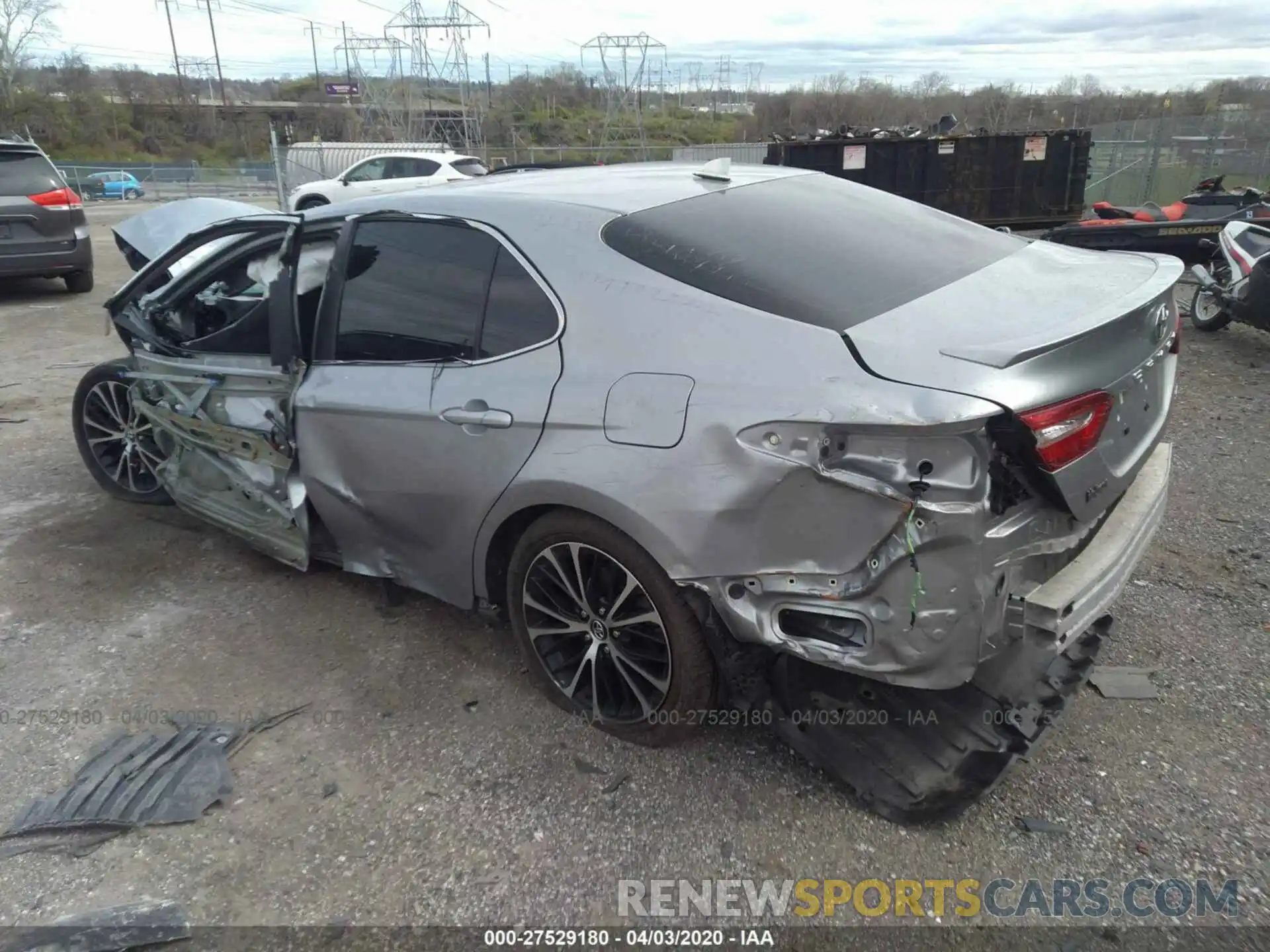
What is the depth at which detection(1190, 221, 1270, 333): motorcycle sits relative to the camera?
6988 millimetres

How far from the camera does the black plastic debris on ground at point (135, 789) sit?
8.44ft

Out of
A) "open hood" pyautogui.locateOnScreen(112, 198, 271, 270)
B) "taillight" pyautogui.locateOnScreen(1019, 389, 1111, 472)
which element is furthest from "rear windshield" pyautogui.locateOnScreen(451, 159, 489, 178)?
"taillight" pyautogui.locateOnScreen(1019, 389, 1111, 472)

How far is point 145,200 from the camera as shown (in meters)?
31.2

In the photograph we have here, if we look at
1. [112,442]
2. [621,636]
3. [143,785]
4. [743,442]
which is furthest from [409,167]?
[743,442]

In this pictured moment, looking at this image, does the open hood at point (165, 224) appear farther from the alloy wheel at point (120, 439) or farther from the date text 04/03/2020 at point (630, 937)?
the date text 04/03/2020 at point (630, 937)

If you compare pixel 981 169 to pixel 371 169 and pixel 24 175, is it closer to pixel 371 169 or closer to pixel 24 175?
pixel 371 169

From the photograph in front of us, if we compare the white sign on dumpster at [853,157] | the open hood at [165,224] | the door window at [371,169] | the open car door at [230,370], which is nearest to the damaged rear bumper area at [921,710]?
the open car door at [230,370]

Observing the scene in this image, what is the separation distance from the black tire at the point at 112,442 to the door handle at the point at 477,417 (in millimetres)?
2676

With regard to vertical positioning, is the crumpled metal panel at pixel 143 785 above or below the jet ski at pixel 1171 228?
below

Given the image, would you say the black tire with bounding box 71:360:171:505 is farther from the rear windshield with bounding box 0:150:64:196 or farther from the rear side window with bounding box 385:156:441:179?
the rear side window with bounding box 385:156:441:179

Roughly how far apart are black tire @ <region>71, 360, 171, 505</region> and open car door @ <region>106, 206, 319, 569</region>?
0.65ft

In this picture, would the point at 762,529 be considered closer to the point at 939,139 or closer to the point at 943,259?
the point at 943,259

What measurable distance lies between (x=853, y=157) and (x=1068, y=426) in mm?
14902

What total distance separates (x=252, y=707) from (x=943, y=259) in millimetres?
2877
